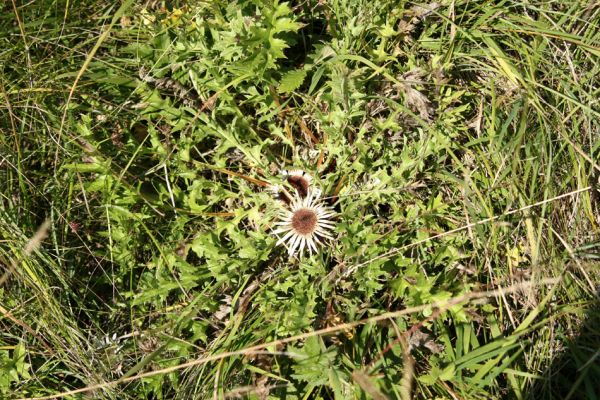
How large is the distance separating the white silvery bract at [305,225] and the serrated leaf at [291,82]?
1.46 ft

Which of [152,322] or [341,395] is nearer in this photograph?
[341,395]

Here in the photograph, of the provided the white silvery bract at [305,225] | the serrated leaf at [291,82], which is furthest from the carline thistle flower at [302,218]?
the serrated leaf at [291,82]

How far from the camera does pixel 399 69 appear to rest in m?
2.64

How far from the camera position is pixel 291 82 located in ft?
8.13

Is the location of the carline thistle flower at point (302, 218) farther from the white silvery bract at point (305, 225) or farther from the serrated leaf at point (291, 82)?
the serrated leaf at point (291, 82)

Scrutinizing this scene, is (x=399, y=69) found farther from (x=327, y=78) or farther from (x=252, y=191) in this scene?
(x=252, y=191)

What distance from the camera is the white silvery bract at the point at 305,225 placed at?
2529 millimetres

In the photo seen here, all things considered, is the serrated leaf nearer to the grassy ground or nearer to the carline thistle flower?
the grassy ground

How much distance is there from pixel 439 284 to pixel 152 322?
3.92 feet

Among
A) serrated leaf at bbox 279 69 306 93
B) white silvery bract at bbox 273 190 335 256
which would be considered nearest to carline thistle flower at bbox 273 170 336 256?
white silvery bract at bbox 273 190 335 256

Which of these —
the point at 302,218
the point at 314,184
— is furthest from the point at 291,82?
the point at 302,218

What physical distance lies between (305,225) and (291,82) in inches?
23.1

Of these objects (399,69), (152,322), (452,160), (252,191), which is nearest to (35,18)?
(252,191)

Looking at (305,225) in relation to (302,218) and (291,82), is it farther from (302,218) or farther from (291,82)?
(291,82)
